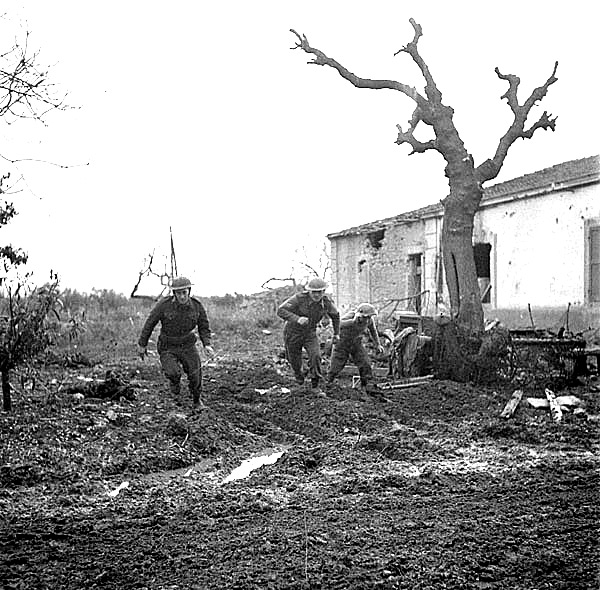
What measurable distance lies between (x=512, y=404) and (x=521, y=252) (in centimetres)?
883

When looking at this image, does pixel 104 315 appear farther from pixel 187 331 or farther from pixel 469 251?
pixel 187 331

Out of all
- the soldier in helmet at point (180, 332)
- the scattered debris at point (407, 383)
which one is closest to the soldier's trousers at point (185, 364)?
the soldier in helmet at point (180, 332)

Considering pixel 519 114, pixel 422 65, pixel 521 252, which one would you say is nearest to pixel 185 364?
pixel 422 65

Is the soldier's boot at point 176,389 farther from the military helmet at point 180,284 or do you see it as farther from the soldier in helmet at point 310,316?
the soldier in helmet at point 310,316

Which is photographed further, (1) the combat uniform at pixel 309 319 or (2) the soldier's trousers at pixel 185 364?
(1) the combat uniform at pixel 309 319

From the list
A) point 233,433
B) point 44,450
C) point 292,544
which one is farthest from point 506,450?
point 44,450

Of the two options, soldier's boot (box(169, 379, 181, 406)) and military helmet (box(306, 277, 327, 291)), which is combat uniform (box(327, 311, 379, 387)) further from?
soldier's boot (box(169, 379, 181, 406))

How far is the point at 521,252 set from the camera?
18266 mm

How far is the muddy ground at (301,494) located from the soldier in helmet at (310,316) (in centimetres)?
77

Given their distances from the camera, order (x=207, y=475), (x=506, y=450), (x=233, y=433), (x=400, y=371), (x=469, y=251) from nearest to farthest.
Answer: (x=207, y=475), (x=506, y=450), (x=233, y=433), (x=400, y=371), (x=469, y=251)

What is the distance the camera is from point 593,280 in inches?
630

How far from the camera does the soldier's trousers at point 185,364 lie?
10531 mm

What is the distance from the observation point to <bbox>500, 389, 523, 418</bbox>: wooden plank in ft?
31.7

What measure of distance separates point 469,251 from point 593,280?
276 centimetres
